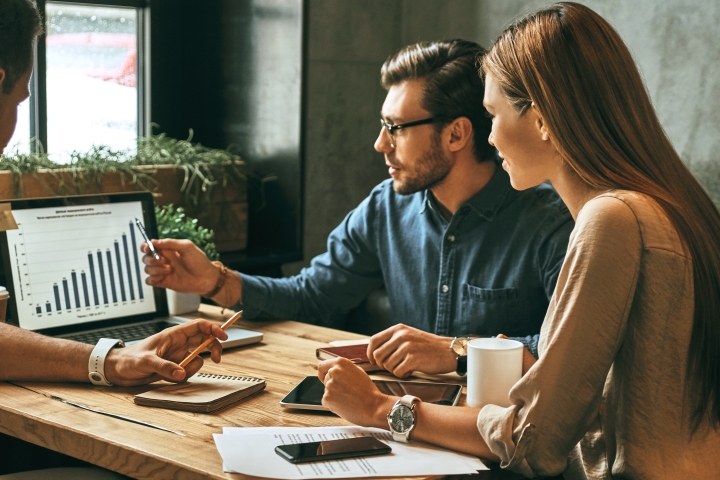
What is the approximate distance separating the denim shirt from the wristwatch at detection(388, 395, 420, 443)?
0.78 meters

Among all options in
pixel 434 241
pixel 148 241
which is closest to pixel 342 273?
pixel 434 241

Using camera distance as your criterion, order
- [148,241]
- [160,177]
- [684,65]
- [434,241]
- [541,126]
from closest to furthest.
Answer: [541,126], [148,241], [434,241], [684,65], [160,177]

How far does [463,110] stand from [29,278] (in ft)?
3.94

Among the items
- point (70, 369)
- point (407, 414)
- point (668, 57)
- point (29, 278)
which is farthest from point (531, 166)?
point (668, 57)

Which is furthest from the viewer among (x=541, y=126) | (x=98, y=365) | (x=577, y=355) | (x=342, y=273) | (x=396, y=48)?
(x=396, y=48)

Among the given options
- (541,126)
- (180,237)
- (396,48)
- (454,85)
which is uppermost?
(396,48)

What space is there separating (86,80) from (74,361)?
1641 mm

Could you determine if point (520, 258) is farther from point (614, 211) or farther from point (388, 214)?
point (614, 211)

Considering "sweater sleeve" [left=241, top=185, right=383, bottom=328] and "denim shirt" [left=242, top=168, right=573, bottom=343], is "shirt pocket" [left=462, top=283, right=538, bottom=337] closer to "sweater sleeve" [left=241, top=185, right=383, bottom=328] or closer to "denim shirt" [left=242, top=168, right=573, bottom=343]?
"denim shirt" [left=242, top=168, right=573, bottom=343]

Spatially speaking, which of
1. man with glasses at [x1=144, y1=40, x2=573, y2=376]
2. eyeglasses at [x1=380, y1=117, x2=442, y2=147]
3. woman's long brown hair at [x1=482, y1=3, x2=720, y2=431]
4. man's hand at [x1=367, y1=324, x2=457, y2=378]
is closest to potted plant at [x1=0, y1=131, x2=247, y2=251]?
man with glasses at [x1=144, y1=40, x2=573, y2=376]

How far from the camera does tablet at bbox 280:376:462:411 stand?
1.50 meters

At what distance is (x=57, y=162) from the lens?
101 inches

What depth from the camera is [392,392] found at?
153 centimetres

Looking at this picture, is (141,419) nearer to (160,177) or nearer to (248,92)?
(160,177)
